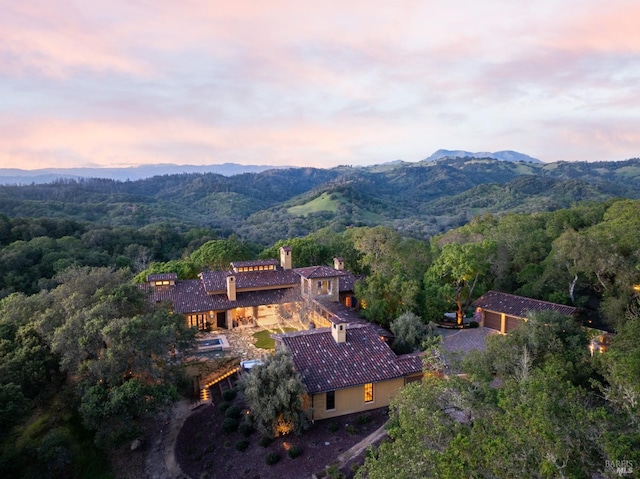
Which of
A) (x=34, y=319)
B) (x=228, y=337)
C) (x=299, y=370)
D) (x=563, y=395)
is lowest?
(x=228, y=337)

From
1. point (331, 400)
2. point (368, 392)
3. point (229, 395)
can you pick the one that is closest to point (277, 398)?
point (331, 400)

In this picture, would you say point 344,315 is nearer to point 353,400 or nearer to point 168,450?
point 353,400

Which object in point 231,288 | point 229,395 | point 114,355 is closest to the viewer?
point 114,355

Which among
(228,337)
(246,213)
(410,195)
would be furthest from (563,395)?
(410,195)

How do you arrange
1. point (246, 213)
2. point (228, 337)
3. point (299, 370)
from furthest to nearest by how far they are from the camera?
1. point (246, 213)
2. point (228, 337)
3. point (299, 370)

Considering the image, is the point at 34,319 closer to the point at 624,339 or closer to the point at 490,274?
the point at 624,339

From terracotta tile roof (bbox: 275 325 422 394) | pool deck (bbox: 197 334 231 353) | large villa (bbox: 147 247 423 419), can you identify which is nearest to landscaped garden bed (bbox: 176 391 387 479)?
large villa (bbox: 147 247 423 419)

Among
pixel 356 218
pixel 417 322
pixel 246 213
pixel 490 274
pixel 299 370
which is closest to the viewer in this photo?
pixel 299 370
